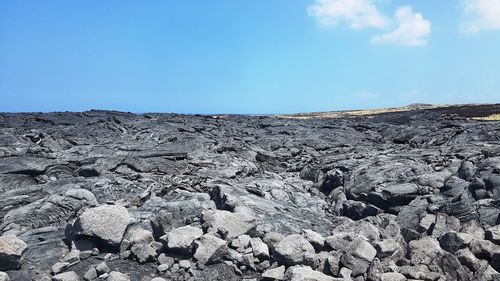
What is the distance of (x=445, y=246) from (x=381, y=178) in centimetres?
631

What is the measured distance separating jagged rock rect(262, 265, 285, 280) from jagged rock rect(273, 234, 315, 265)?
0.25m

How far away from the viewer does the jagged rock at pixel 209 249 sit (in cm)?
939

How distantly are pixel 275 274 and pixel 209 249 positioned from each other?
1588 mm

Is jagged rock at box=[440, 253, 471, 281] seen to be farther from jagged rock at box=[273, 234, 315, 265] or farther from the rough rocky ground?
jagged rock at box=[273, 234, 315, 265]

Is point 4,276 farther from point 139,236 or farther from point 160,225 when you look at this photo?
point 160,225

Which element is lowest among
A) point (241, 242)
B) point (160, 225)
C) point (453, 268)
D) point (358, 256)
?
point (453, 268)

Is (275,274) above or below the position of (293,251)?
below

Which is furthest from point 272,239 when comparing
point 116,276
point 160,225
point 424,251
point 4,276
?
point 4,276

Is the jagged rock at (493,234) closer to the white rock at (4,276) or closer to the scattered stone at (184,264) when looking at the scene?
the scattered stone at (184,264)

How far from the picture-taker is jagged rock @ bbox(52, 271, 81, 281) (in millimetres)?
8533

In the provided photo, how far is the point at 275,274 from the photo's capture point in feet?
29.8

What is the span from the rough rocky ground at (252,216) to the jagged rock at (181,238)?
1.2 inches

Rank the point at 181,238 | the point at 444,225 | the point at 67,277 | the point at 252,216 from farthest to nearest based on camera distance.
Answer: the point at 444,225 < the point at 252,216 < the point at 181,238 < the point at 67,277

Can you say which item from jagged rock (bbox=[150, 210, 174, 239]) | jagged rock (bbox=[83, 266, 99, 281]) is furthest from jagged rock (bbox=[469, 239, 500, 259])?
jagged rock (bbox=[83, 266, 99, 281])
